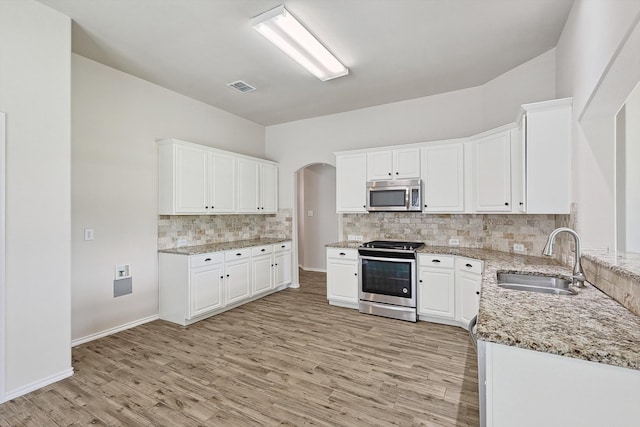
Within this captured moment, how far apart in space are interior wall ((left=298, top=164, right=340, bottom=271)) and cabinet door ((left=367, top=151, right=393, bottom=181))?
2.47 meters

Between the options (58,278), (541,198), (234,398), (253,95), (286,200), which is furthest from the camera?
(286,200)

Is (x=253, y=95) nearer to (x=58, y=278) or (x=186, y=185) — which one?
(x=186, y=185)

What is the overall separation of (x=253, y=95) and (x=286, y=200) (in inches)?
78.8

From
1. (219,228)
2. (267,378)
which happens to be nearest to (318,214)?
(219,228)

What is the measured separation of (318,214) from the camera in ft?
23.4

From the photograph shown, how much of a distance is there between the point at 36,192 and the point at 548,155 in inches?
168

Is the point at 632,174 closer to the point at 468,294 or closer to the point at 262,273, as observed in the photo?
the point at 468,294

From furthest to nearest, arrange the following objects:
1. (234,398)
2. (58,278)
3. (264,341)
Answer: (264,341), (58,278), (234,398)

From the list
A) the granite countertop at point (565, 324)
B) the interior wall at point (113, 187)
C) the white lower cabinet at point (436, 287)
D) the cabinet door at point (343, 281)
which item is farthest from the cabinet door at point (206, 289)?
the granite countertop at point (565, 324)

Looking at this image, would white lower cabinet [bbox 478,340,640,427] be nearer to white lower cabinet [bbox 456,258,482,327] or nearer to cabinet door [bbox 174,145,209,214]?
white lower cabinet [bbox 456,258,482,327]

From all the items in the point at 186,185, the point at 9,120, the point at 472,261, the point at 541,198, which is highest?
the point at 9,120

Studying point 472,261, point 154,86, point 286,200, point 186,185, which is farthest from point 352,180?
point 154,86

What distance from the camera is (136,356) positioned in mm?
2881

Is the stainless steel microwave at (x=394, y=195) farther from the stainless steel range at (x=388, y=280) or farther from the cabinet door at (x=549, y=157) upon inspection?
the cabinet door at (x=549, y=157)
